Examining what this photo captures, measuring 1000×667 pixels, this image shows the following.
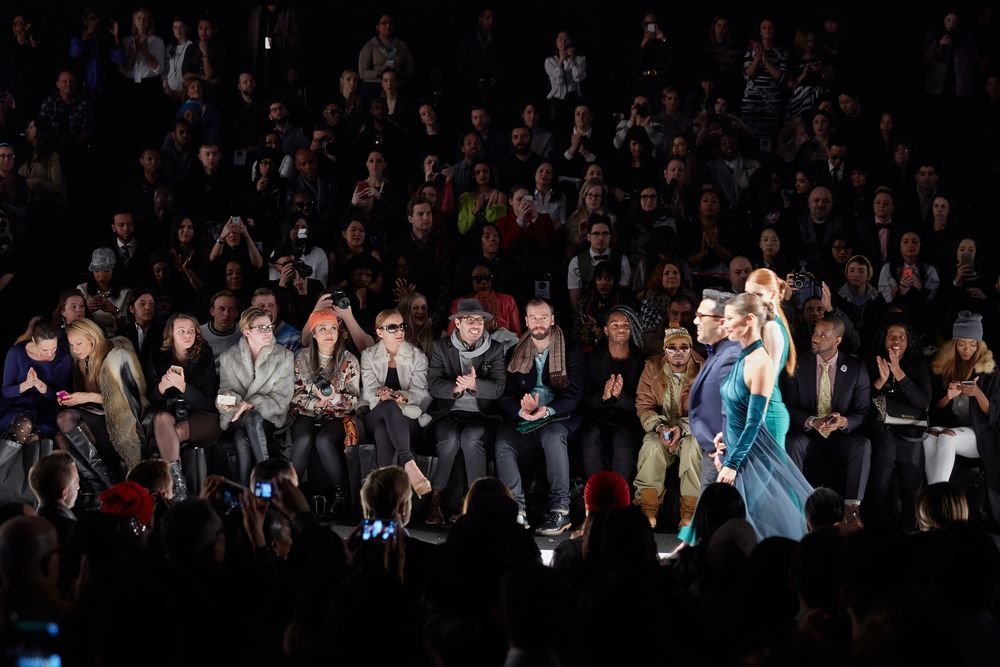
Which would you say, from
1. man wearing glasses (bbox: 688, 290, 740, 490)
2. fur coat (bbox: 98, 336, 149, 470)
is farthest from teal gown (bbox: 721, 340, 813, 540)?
fur coat (bbox: 98, 336, 149, 470)

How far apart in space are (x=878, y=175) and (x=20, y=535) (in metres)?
8.42

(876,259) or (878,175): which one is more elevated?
(878,175)

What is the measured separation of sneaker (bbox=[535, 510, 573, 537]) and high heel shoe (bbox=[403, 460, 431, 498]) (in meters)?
0.72

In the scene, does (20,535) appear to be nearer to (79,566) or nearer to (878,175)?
(79,566)

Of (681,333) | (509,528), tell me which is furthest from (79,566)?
(681,333)

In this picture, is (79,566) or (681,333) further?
(681,333)

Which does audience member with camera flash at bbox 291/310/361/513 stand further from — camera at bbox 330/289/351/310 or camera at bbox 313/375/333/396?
camera at bbox 330/289/351/310

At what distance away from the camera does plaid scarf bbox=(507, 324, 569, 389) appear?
768cm

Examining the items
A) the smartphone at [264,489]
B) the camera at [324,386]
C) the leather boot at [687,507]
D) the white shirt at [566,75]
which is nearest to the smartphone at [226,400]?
the camera at [324,386]

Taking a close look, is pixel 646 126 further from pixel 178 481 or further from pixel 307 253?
pixel 178 481

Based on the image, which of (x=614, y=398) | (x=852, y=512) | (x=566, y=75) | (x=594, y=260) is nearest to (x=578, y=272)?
(x=594, y=260)

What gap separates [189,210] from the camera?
977 cm

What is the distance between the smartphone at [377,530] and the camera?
4137 millimetres

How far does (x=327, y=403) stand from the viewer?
303 inches
